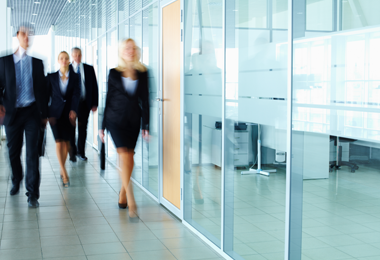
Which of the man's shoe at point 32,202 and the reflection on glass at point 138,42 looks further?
the reflection on glass at point 138,42

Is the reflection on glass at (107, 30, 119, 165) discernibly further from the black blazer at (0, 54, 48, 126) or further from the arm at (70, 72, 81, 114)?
the black blazer at (0, 54, 48, 126)

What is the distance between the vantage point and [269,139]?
2965mm

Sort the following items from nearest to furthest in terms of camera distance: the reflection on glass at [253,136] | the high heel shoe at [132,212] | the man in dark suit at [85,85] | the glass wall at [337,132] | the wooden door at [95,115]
Result: the glass wall at [337,132] → the reflection on glass at [253,136] → the high heel shoe at [132,212] → the man in dark suit at [85,85] → the wooden door at [95,115]

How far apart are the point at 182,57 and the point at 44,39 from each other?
22.3m

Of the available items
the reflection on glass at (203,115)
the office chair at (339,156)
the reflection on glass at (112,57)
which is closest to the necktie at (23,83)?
the reflection on glass at (203,115)

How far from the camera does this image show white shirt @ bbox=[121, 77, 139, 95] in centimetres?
491

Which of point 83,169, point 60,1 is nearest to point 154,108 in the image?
point 83,169

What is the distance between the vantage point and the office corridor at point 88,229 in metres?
3.83

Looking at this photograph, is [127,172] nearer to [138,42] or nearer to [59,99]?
[59,99]

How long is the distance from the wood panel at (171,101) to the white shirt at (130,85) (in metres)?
0.44

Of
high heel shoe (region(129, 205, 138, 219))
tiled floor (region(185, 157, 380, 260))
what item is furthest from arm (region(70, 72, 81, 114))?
tiled floor (region(185, 157, 380, 260))

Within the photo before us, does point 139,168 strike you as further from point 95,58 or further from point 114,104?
point 95,58

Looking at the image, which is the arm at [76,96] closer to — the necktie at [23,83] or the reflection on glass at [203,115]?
the necktie at [23,83]

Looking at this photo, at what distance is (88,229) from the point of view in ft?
14.7
